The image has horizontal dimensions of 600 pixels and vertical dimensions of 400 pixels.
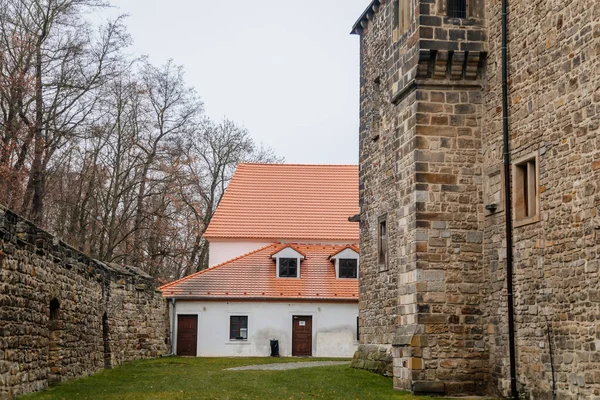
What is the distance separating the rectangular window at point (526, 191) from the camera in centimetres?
1433

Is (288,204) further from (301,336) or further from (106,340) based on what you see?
(106,340)

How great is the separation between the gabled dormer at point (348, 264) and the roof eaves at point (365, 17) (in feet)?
43.5

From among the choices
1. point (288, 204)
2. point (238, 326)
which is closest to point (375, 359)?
point (238, 326)

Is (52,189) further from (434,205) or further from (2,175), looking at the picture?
(434,205)

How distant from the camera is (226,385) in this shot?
18016 millimetres

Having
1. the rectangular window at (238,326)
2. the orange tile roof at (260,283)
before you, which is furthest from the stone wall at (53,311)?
the rectangular window at (238,326)

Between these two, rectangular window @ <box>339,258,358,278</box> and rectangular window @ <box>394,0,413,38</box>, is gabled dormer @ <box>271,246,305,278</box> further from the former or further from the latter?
rectangular window @ <box>394,0,413,38</box>

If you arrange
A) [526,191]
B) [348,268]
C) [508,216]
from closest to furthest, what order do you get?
[526,191] → [508,216] → [348,268]

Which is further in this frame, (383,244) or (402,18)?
(383,244)

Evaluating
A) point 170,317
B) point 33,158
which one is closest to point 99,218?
point 170,317

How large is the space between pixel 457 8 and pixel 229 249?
986 inches

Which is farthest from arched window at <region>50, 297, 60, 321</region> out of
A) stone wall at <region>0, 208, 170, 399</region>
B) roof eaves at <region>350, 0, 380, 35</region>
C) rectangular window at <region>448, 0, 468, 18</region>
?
roof eaves at <region>350, 0, 380, 35</region>

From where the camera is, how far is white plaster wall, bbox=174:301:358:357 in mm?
36219

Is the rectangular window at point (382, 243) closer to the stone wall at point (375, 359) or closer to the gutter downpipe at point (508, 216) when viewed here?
the stone wall at point (375, 359)
